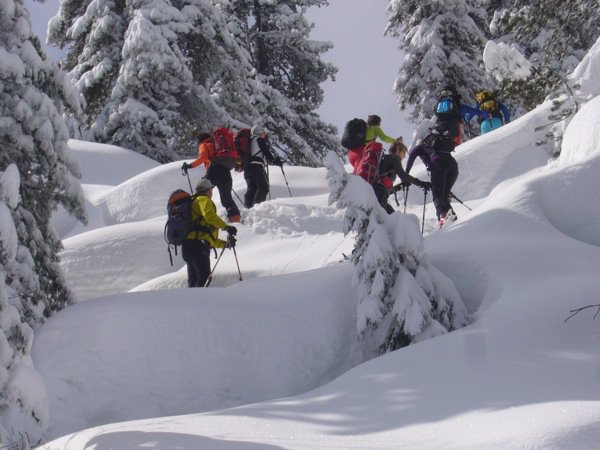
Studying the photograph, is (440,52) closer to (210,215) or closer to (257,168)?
(257,168)

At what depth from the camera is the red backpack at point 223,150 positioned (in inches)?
504

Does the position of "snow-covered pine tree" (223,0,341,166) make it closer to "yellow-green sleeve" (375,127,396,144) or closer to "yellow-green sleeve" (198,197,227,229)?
"yellow-green sleeve" (375,127,396,144)

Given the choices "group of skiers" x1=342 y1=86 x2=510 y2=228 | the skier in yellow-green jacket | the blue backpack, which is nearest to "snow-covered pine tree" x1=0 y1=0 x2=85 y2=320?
the skier in yellow-green jacket

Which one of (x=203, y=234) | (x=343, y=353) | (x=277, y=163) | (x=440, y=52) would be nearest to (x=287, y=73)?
(x=440, y=52)

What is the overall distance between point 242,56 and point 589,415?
19.8 m

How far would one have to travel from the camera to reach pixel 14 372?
18.8 feet

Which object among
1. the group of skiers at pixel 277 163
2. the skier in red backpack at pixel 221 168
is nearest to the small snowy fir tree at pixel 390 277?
the group of skiers at pixel 277 163

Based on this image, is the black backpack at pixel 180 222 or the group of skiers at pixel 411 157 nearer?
the black backpack at pixel 180 222

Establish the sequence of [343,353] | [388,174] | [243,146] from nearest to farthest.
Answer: [343,353], [388,174], [243,146]

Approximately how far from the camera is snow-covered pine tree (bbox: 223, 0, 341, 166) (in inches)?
1046

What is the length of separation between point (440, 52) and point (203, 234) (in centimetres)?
1507

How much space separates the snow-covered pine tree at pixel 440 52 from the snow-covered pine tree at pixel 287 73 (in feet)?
13.6

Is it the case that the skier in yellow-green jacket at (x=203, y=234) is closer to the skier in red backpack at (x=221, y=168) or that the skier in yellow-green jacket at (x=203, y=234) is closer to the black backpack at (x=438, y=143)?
the skier in red backpack at (x=221, y=168)

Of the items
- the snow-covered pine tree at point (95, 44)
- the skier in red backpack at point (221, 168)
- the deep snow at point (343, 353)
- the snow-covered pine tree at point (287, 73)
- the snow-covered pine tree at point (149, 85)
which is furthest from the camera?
the snow-covered pine tree at point (287, 73)
